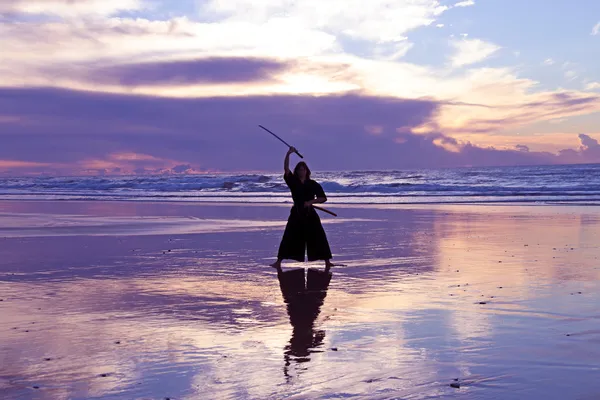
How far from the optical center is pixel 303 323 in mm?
6051

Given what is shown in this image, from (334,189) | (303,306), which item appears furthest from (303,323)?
(334,189)

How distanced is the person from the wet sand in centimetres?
29

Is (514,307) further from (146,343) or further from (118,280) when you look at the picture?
(118,280)

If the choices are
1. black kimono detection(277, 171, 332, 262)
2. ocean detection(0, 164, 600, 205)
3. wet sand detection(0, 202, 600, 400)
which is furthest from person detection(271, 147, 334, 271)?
ocean detection(0, 164, 600, 205)

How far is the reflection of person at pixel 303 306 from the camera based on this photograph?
511 centimetres

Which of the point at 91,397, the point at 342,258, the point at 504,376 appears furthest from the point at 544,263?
the point at 91,397

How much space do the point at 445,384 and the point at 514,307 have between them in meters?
2.64

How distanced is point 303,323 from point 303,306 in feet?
2.78

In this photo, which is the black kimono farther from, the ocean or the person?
the ocean

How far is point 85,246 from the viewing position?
1271 cm

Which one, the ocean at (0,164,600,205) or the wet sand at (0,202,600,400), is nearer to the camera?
the wet sand at (0,202,600,400)

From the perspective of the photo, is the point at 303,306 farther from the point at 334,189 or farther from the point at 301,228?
the point at 334,189

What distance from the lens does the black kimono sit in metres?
9.93

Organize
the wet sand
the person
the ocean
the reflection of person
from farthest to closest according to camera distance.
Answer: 1. the ocean
2. the person
3. the reflection of person
4. the wet sand
